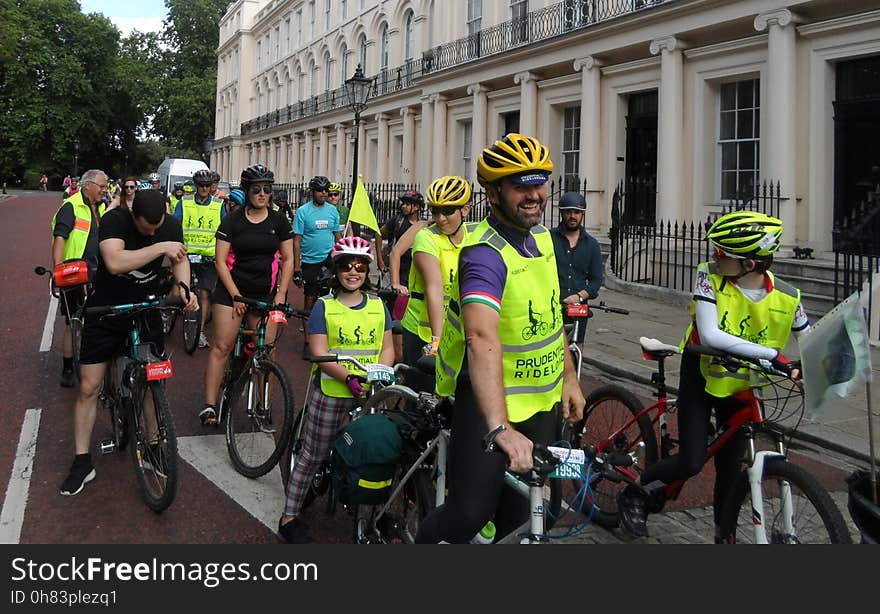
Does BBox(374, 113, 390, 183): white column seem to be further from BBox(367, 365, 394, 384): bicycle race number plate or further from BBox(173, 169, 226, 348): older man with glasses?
BBox(367, 365, 394, 384): bicycle race number plate

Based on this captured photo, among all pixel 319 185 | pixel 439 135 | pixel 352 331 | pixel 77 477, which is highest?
pixel 439 135

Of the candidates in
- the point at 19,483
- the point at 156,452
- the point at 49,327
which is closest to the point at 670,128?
the point at 49,327

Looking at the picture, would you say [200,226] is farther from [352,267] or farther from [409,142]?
[409,142]

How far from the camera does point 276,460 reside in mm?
4918

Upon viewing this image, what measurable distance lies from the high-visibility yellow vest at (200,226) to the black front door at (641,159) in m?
10.2

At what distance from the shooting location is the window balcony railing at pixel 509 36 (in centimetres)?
1774

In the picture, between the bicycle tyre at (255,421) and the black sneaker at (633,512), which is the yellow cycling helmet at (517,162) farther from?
the bicycle tyre at (255,421)

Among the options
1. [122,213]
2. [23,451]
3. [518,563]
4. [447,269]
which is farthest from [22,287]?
[518,563]

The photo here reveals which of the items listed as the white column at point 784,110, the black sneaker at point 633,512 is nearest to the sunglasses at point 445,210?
the black sneaker at point 633,512

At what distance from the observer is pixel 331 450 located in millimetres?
4117

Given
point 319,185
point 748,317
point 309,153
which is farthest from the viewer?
point 309,153

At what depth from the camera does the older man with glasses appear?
31.0 feet

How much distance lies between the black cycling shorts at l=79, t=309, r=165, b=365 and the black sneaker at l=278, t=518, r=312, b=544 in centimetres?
161
